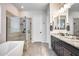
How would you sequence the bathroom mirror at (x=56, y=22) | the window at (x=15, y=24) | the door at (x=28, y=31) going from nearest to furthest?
the window at (x=15, y=24)
the door at (x=28, y=31)
the bathroom mirror at (x=56, y=22)

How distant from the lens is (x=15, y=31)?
130 inches

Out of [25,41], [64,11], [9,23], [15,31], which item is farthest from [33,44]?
[64,11]

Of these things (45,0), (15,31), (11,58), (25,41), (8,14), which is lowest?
(11,58)

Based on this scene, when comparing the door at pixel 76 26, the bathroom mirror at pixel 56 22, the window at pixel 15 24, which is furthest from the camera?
the bathroom mirror at pixel 56 22

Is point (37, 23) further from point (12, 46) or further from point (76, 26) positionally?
point (76, 26)

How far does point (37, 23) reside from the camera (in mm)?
3494

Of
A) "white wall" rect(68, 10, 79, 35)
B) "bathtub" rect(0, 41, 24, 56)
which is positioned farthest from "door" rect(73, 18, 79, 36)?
"bathtub" rect(0, 41, 24, 56)

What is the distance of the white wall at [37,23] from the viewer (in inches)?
130

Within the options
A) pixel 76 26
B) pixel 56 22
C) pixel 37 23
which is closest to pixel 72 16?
pixel 76 26

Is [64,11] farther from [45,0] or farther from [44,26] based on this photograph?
[45,0]

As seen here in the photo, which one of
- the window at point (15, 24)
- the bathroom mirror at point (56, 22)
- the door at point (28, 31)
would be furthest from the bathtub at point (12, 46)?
the bathroom mirror at point (56, 22)

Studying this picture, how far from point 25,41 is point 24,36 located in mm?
148

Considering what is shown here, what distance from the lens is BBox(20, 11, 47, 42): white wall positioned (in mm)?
3291

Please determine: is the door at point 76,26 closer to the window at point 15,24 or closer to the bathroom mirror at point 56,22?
the bathroom mirror at point 56,22
